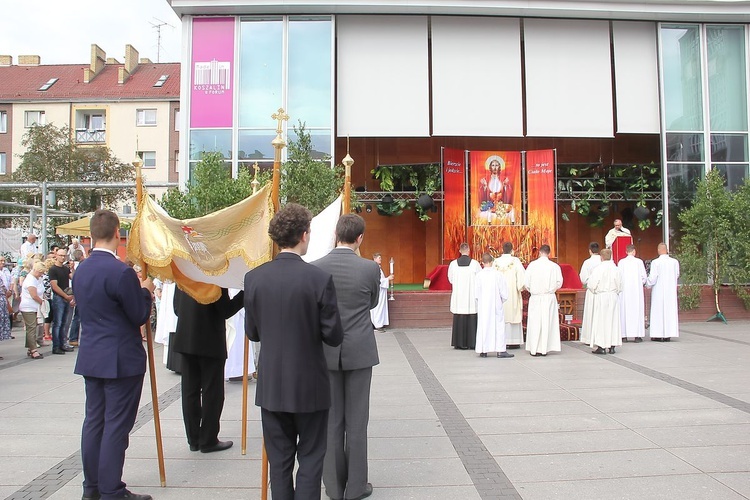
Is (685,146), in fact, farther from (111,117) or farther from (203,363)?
(111,117)

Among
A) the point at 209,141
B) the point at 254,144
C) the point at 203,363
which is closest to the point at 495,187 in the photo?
the point at 254,144

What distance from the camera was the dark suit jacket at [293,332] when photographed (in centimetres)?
338

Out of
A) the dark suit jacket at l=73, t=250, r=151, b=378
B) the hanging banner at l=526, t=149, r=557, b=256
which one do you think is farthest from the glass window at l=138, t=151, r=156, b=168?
the dark suit jacket at l=73, t=250, r=151, b=378

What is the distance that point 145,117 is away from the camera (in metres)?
39.8

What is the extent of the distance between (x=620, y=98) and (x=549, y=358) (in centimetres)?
1158

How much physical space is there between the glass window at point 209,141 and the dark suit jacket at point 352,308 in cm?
1507

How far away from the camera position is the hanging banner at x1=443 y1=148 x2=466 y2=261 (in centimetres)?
1968

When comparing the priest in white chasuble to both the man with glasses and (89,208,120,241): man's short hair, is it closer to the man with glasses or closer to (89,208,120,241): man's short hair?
the man with glasses

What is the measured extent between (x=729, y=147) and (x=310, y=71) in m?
12.7

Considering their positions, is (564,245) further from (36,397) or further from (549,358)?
(36,397)

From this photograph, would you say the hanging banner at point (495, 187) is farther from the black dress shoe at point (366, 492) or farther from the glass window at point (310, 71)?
the black dress shoe at point (366, 492)

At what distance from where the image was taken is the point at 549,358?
35.1 feet

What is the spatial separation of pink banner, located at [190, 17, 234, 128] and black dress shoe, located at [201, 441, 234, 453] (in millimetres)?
14360

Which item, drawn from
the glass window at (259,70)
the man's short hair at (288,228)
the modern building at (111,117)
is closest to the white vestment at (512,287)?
the man's short hair at (288,228)
